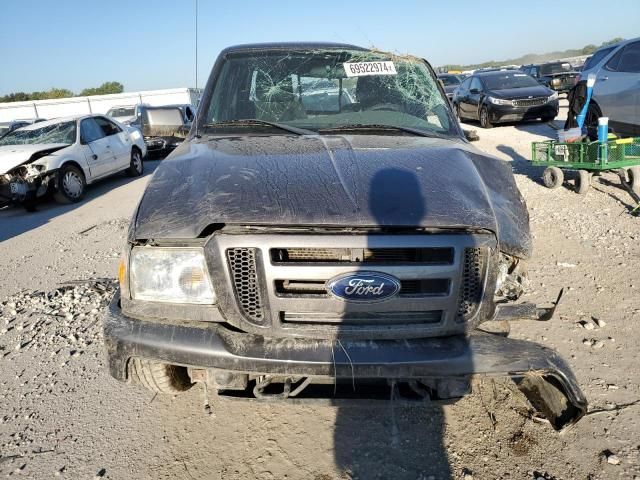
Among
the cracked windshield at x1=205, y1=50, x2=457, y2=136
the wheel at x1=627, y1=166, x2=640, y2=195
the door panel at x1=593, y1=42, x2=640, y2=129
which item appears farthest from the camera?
the door panel at x1=593, y1=42, x2=640, y2=129

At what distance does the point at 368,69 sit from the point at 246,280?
2.14 m

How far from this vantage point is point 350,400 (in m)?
2.02

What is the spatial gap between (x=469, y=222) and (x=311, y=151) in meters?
0.98

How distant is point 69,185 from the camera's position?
29.4 ft

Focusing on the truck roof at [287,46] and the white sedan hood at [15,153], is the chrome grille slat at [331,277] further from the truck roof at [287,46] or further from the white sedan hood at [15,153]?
the white sedan hood at [15,153]

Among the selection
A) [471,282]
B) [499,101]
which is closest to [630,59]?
[499,101]

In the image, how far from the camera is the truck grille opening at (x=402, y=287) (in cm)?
189

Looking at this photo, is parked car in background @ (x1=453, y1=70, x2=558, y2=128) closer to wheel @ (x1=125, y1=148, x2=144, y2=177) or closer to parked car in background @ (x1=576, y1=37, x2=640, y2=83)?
parked car in background @ (x1=576, y1=37, x2=640, y2=83)

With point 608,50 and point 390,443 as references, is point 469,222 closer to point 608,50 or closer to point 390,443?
point 390,443

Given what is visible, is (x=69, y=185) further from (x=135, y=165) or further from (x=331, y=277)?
(x=331, y=277)

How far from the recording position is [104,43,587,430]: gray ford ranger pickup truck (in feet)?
6.13

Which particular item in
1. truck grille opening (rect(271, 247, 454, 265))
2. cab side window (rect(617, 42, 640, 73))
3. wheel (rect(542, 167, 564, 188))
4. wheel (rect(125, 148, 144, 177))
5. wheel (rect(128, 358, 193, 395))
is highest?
cab side window (rect(617, 42, 640, 73))

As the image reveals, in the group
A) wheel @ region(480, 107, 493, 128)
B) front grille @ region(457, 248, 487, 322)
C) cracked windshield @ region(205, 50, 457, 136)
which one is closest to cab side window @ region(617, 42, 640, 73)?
wheel @ region(480, 107, 493, 128)

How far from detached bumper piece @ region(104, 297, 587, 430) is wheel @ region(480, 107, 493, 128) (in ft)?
43.2
